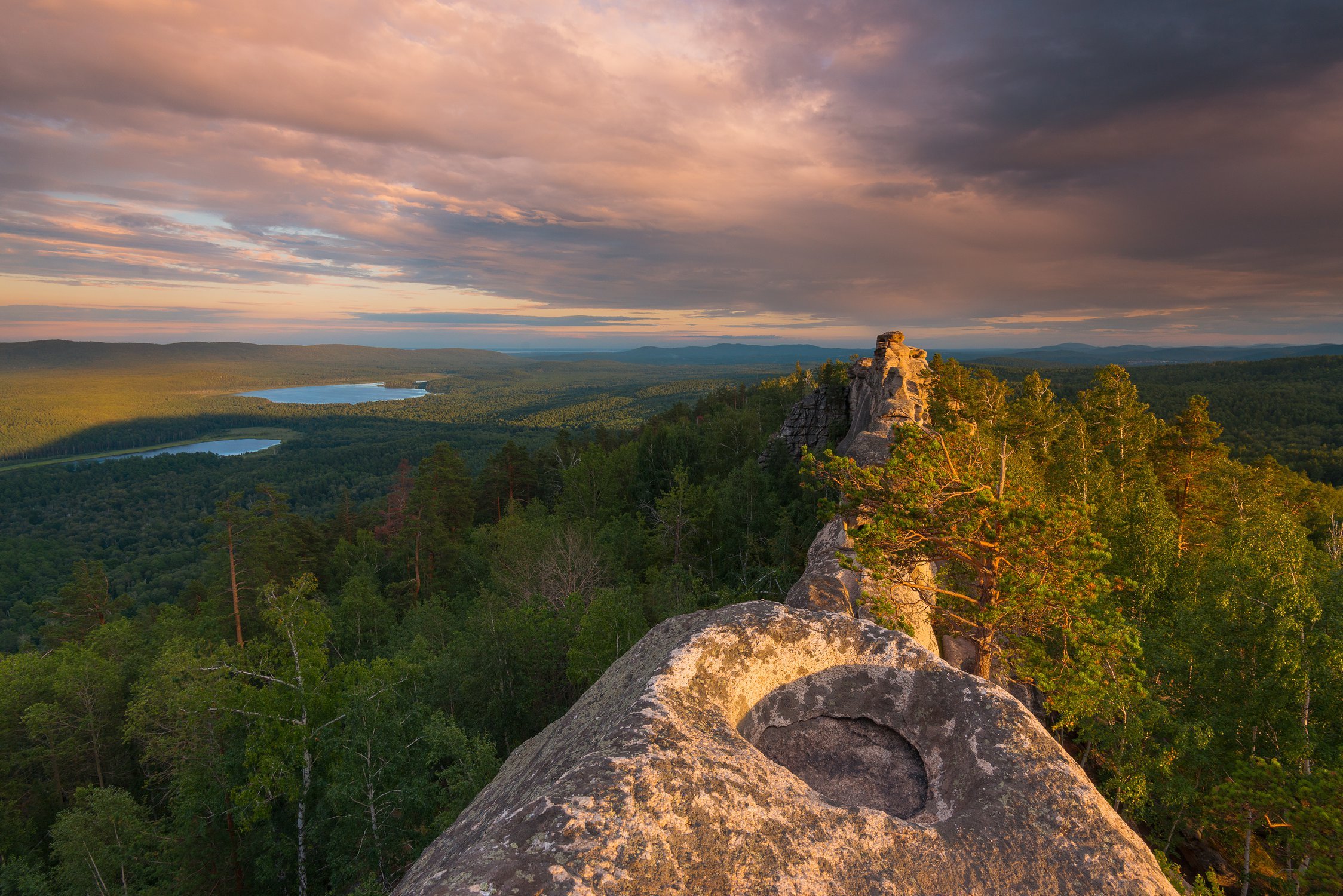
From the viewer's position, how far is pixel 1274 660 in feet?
47.1

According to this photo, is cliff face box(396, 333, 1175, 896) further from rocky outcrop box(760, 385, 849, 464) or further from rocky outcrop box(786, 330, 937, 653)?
rocky outcrop box(760, 385, 849, 464)

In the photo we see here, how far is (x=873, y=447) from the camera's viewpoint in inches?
963

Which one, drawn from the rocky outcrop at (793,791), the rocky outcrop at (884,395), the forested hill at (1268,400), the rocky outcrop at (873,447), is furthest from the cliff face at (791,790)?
the forested hill at (1268,400)

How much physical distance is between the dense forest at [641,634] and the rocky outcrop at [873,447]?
911mm

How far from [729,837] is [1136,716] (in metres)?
16.6

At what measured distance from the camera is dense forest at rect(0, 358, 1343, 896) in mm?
10391

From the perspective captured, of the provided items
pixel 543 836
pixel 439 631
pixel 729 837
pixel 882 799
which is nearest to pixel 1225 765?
pixel 882 799

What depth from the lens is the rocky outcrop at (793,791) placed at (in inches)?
126

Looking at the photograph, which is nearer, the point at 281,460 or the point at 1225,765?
the point at 1225,765

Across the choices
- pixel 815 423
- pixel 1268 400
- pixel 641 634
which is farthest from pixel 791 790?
pixel 1268 400

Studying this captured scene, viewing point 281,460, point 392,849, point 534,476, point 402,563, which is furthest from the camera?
point 281,460

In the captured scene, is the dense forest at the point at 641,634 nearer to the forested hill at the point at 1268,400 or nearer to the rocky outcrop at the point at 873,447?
the rocky outcrop at the point at 873,447

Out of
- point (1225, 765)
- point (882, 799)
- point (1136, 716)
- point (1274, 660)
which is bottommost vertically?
point (1225, 765)

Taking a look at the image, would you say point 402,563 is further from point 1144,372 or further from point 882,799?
point 1144,372
